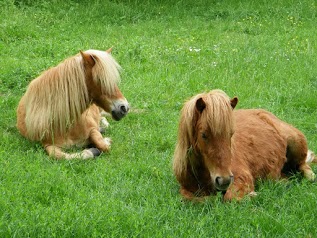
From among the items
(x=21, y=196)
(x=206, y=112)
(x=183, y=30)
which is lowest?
(x=183, y=30)

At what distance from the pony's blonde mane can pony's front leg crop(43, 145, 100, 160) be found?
1.67m

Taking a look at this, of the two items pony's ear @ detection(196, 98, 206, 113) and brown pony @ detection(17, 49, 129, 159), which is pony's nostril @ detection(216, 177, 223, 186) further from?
brown pony @ detection(17, 49, 129, 159)

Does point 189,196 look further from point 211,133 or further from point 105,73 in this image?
point 105,73

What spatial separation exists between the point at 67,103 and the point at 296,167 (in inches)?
108

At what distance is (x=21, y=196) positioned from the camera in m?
5.89

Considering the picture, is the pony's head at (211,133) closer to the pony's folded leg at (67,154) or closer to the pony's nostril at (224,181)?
the pony's nostril at (224,181)

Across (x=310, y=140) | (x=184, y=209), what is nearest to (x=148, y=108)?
(x=310, y=140)

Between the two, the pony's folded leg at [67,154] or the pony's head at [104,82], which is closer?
the pony's folded leg at [67,154]

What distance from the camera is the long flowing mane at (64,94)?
782cm

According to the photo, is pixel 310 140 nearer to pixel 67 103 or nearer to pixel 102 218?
pixel 67 103

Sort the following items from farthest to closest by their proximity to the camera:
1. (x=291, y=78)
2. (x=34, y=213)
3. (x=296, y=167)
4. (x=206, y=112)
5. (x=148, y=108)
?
1. (x=291, y=78)
2. (x=148, y=108)
3. (x=296, y=167)
4. (x=206, y=112)
5. (x=34, y=213)

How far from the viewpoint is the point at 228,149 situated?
583 cm

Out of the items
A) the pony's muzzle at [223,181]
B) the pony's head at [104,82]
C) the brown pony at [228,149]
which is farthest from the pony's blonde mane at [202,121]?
the pony's head at [104,82]

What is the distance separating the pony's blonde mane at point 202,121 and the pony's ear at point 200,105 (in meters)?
0.03
